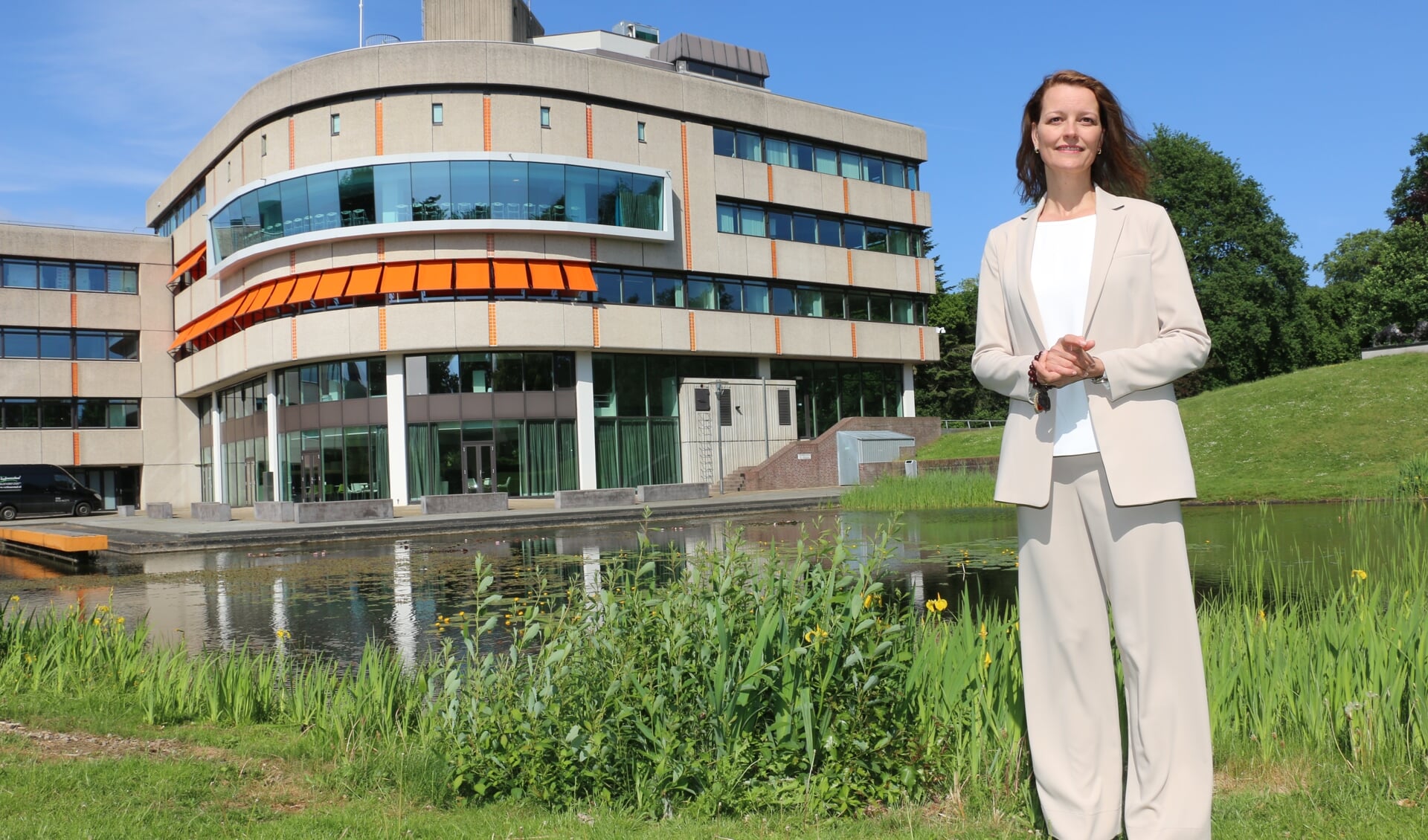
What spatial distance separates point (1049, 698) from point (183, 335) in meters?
49.3

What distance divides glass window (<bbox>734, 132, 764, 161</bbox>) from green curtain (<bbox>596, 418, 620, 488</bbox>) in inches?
471

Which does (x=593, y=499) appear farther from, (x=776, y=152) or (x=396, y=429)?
(x=776, y=152)

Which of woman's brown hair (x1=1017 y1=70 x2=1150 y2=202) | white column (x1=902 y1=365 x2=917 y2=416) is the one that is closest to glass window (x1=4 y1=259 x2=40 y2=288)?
white column (x1=902 y1=365 x2=917 y2=416)

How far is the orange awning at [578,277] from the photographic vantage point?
36062 mm

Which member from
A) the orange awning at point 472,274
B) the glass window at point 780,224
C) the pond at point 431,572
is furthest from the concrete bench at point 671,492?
the glass window at point 780,224

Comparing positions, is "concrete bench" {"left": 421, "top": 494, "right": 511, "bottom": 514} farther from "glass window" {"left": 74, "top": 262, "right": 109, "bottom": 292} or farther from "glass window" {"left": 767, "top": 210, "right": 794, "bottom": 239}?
"glass window" {"left": 74, "top": 262, "right": 109, "bottom": 292}

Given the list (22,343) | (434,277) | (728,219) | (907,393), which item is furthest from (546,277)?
(22,343)

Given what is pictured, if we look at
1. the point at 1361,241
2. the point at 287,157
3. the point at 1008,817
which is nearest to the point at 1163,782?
the point at 1008,817

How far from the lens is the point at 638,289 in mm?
38500

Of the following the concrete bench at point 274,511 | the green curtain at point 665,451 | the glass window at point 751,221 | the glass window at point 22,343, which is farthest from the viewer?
the glass window at point 22,343

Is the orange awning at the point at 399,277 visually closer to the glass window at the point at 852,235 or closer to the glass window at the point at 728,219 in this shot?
Answer: the glass window at the point at 728,219

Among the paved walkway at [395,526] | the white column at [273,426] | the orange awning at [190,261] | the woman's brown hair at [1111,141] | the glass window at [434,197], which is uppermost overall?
the orange awning at [190,261]

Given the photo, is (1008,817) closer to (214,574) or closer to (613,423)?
(214,574)

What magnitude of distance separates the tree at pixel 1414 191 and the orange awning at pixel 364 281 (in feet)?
150
